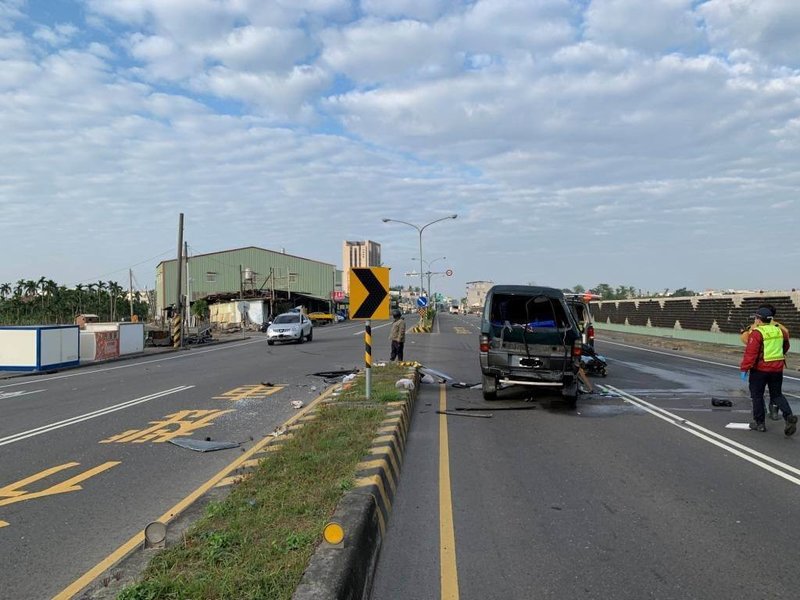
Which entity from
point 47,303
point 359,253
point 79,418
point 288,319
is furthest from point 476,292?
point 79,418

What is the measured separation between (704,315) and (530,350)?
24053 mm

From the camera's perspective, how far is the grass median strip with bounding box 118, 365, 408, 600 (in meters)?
3.55

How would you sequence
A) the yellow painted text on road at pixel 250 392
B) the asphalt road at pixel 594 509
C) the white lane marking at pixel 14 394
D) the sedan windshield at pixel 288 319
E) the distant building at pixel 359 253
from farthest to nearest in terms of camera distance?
the distant building at pixel 359 253
the sedan windshield at pixel 288 319
the white lane marking at pixel 14 394
the yellow painted text on road at pixel 250 392
the asphalt road at pixel 594 509

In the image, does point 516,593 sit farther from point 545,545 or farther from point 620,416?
point 620,416

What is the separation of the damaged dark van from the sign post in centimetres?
216

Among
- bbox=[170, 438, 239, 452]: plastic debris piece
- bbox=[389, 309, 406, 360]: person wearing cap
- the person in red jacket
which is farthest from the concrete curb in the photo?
bbox=[389, 309, 406, 360]: person wearing cap

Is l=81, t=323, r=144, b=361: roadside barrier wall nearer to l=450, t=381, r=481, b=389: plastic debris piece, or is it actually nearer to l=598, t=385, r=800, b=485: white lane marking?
l=450, t=381, r=481, b=389: plastic debris piece

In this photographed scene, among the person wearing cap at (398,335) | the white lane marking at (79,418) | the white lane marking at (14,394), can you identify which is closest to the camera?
the white lane marking at (79,418)

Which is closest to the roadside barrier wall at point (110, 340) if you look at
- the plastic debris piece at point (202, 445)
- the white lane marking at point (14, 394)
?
the white lane marking at point (14, 394)

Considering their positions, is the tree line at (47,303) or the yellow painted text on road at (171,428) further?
the tree line at (47,303)

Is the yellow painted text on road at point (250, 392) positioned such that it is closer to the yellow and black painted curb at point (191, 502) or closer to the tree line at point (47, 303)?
the yellow and black painted curb at point (191, 502)

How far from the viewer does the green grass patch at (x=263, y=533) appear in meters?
3.54

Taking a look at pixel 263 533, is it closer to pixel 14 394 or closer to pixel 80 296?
pixel 14 394

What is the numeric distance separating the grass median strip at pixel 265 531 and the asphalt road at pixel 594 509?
0.60 metres
